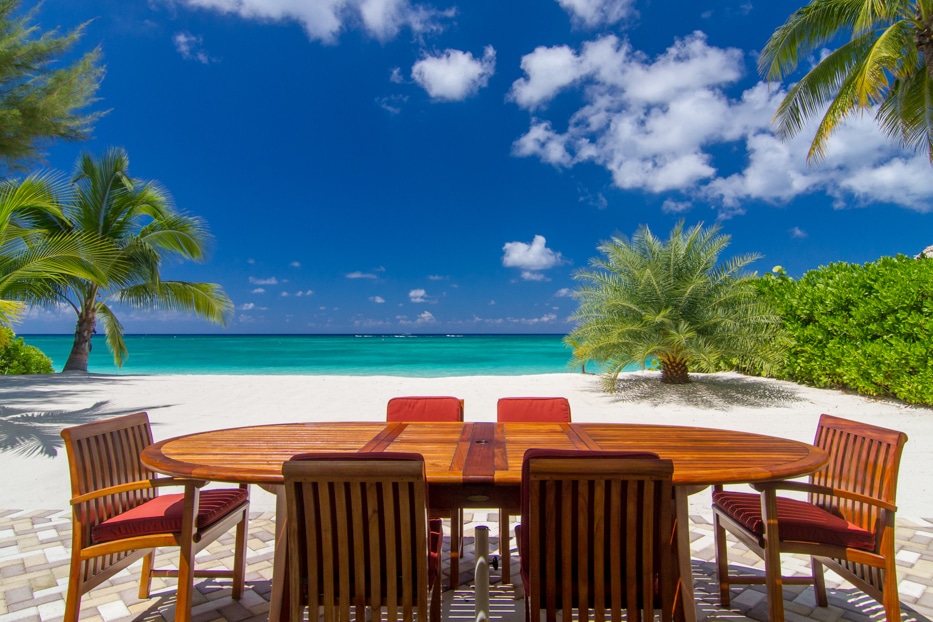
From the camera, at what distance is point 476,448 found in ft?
7.64

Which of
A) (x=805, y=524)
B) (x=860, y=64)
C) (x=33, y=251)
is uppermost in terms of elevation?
(x=860, y=64)

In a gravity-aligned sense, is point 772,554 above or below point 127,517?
below

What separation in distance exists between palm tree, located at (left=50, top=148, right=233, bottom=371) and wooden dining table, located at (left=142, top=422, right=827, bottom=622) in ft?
42.3

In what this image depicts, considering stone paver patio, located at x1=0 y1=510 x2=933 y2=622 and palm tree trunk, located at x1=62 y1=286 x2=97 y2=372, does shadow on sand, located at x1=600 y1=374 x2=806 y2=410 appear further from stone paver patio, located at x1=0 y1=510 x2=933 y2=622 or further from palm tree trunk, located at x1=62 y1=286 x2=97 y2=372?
palm tree trunk, located at x1=62 y1=286 x2=97 y2=372

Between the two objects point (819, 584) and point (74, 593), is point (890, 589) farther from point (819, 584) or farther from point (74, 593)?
point (74, 593)

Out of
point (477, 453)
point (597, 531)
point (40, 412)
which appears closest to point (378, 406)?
point (40, 412)

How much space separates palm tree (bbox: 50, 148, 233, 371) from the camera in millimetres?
13102

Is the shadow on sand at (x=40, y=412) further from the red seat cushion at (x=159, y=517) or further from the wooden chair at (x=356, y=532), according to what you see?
the wooden chair at (x=356, y=532)

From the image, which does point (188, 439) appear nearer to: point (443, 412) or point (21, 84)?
point (443, 412)

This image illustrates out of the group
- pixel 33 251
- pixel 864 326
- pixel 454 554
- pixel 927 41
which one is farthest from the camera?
pixel 927 41

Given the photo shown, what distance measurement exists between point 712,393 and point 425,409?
23.4 ft

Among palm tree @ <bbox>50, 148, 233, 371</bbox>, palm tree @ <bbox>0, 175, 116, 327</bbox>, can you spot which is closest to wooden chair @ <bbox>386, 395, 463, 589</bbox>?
palm tree @ <bbox>0, 175, 116, 327</bbox>

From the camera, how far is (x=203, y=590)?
106 inches

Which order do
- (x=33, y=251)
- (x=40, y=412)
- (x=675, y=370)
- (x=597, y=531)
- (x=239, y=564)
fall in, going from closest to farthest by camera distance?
(x=597, y=531) < (x=239, y=564) < (x=33, y=251) < (x=40, y=412) < (x=675, y=370)
